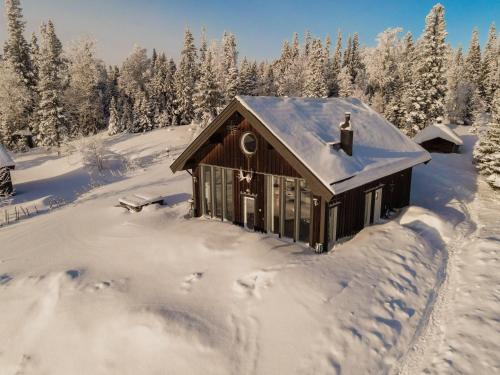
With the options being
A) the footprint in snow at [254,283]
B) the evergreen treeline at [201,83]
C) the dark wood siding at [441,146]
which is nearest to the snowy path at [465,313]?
the footprint in snow at [254,283]

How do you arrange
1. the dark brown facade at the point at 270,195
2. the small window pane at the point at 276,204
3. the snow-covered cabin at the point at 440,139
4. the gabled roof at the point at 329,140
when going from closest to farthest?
the gabled roof at the point at 329,140 < the dark brown facade at the point at 270,195 < the small window pane at the point at 276,204 < the snow-covered cabin at the point at 440,139

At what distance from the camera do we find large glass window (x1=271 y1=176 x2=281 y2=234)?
1512 cm

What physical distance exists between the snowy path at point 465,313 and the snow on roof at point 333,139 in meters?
4.46

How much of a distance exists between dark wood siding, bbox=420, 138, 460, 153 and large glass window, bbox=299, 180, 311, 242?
29750 millimetres

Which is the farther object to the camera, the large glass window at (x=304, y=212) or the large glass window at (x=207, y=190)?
the large glass window at (x=207, y=190)

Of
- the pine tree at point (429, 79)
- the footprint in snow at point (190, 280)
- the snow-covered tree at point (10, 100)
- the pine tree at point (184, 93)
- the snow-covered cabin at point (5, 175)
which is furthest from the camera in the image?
the pine tree at point (184, 93)

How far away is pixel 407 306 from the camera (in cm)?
1039

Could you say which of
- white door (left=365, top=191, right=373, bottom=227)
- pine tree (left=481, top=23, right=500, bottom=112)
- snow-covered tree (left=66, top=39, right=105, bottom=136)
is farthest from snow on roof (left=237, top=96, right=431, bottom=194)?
pine tree (left=481, top=23, right=500, bottom=112)

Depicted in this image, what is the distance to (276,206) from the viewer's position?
15.4 meters

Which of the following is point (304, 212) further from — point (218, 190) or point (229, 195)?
point (218, 190)

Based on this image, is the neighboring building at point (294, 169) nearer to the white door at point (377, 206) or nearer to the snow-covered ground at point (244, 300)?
the white door at point (377, 206)

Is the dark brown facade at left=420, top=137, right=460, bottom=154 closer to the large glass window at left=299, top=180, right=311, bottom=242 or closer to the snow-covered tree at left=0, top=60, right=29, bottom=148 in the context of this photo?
the large glass window at left=299, top=180, right=311, bottom=242

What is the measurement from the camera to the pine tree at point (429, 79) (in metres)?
43.0

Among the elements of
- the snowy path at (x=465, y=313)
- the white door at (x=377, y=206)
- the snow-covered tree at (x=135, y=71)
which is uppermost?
the snow-covered tree at (x=135, y=71)
